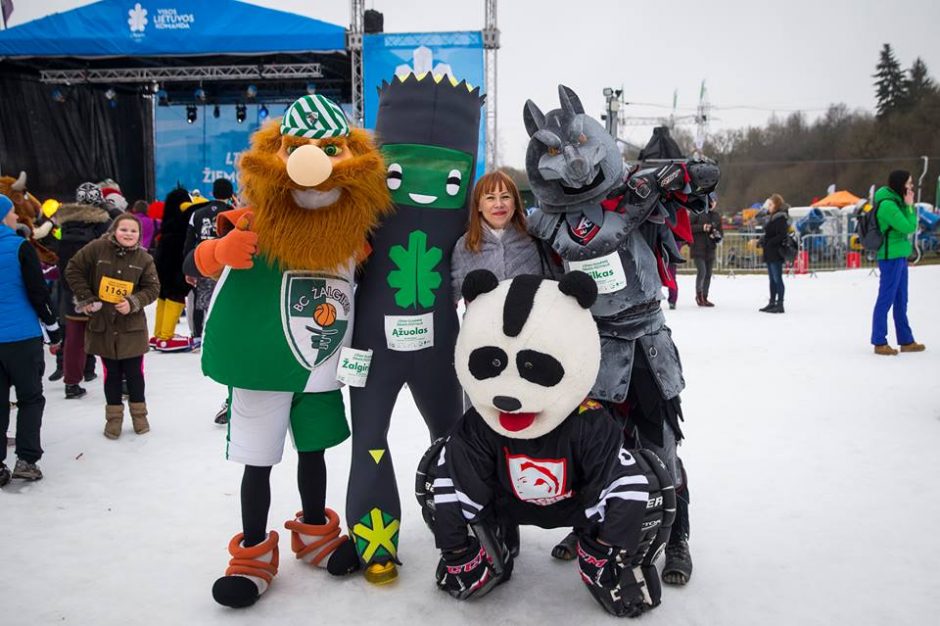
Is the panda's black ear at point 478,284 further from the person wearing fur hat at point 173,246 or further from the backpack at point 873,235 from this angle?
the backpack at point 873,235

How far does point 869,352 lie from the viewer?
7.23m

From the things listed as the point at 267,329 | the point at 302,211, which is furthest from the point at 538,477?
the point at 302,211

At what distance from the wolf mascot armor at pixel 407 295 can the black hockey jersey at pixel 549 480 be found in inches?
14.2

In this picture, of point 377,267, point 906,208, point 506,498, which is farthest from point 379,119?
point 906,208

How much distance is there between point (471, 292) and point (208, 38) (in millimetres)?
10916

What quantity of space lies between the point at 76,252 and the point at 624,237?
507 cm

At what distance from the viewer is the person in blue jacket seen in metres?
3.73

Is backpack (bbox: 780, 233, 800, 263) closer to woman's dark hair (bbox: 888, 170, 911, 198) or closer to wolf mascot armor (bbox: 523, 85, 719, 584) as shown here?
woman's dark hair (bbox: 888, 170, 911, 198)

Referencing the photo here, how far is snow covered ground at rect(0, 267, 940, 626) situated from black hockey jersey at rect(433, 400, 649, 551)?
1.17 ft

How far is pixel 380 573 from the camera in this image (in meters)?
2.68

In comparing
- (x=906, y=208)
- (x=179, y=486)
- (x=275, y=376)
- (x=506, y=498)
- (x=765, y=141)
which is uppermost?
(x=765, y=141)

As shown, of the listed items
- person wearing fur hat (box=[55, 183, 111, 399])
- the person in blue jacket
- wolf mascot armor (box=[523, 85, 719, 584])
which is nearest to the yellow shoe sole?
wolf mascot armor (box=[523, 85, 719, 584])

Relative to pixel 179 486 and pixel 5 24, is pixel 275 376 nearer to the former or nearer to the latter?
pixel 179 486

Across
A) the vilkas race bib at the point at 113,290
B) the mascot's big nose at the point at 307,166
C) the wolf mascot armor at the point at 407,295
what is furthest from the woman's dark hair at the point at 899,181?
the vilkas race bib at the point at 113,290
